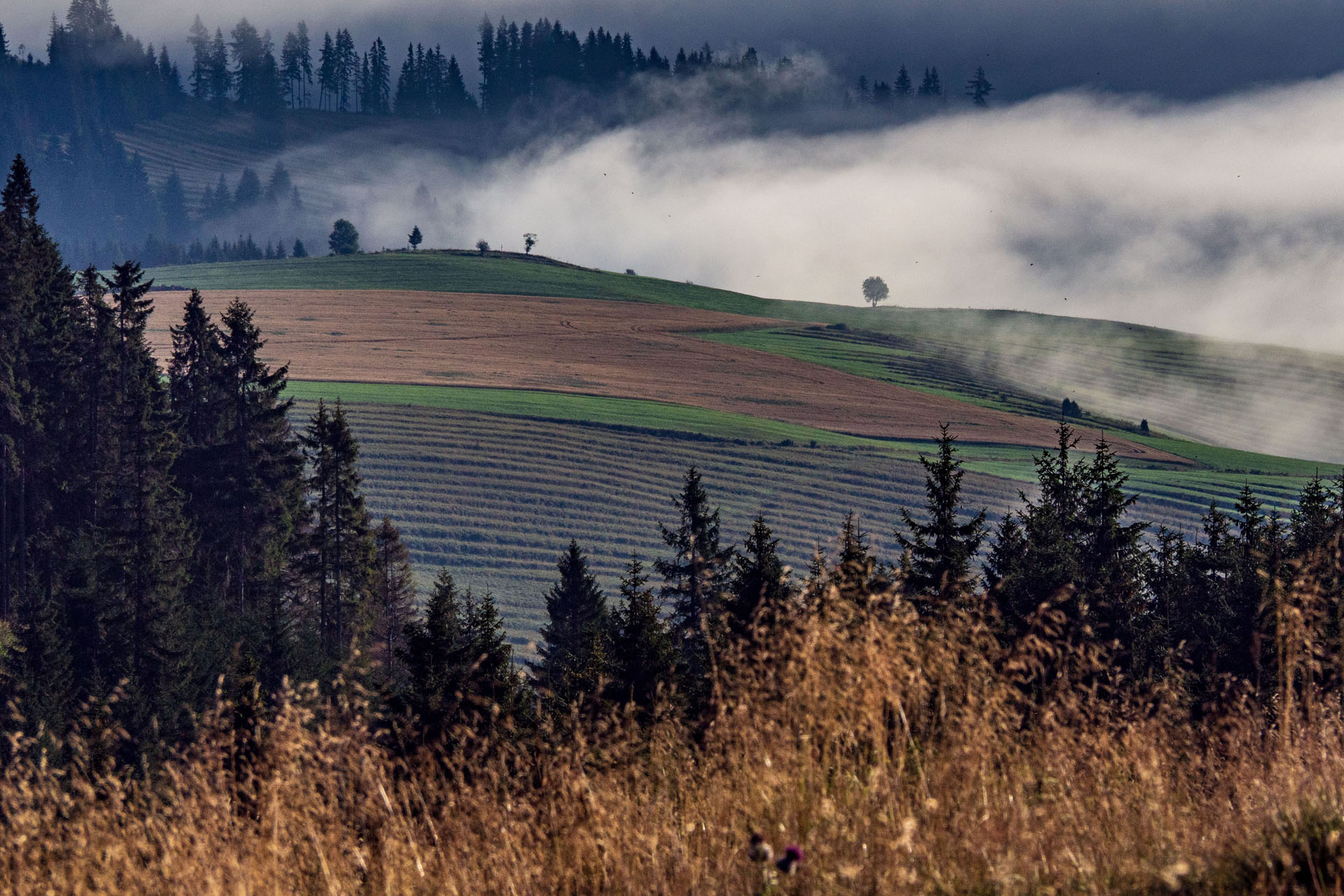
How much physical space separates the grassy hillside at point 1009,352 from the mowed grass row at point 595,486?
1142 inches

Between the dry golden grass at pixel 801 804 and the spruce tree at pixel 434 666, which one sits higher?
the dry golden grass at pixel 801 804

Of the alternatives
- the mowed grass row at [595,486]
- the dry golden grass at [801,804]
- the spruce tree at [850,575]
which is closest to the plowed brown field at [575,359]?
the mowed grass row at [595,486]

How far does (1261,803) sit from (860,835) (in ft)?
5.36

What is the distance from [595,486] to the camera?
263 ft

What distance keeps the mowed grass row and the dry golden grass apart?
55.7 m

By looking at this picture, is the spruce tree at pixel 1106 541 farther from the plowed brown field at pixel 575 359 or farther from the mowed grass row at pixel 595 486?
the plowed brown field at pixel 575 359

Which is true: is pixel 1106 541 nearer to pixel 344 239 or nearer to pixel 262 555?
pixel 262 555

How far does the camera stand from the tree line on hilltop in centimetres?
2730

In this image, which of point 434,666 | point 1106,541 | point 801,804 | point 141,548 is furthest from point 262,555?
point 801,804

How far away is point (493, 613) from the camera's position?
2353 cm

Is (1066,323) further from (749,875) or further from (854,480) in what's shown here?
(749,875)

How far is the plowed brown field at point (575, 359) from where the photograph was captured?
332 ft

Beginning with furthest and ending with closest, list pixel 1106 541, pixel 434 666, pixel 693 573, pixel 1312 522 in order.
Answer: pixel 693 573
pixel 1106 541
pixel 1312 522
pixel 434 666

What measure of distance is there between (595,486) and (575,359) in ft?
117
